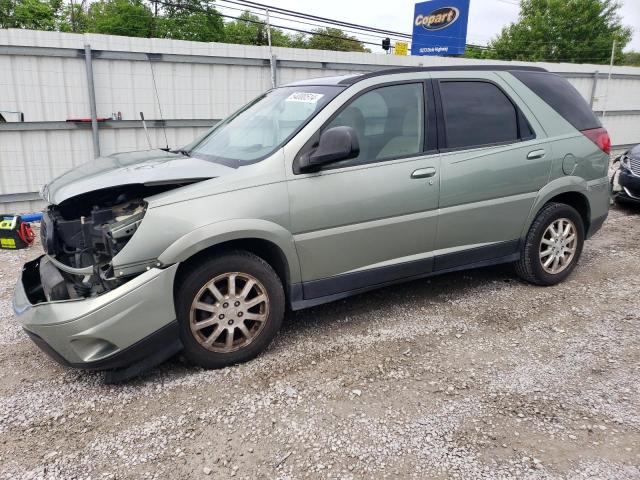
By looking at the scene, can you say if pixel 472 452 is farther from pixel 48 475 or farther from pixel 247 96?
pixel 247 96

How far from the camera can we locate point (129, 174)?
3.08 m

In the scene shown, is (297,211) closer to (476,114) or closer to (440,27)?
(476,114)

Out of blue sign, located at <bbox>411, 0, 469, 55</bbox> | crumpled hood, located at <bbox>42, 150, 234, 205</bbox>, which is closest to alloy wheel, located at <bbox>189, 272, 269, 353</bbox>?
crumpled hood, located at <bbox>42, 150, 234, 205</bbox>

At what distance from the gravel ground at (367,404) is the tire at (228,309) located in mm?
141

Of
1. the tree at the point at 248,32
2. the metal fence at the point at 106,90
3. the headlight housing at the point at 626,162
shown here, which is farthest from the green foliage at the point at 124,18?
the headlight housing at the point at 626,162

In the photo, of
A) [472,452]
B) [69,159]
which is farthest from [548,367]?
[69,159]

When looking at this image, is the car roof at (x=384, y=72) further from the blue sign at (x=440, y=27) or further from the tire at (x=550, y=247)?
the blue sign at (x=440, y=27)

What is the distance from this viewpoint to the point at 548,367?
323cm

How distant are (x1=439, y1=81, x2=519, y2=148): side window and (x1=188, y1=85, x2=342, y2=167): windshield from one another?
96 cm

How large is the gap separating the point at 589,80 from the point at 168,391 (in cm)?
1494

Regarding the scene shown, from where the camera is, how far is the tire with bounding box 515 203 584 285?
436 cm

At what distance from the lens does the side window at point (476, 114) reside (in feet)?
12.6

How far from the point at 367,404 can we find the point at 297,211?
1260mm

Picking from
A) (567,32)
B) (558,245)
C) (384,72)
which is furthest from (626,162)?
(567,32)
